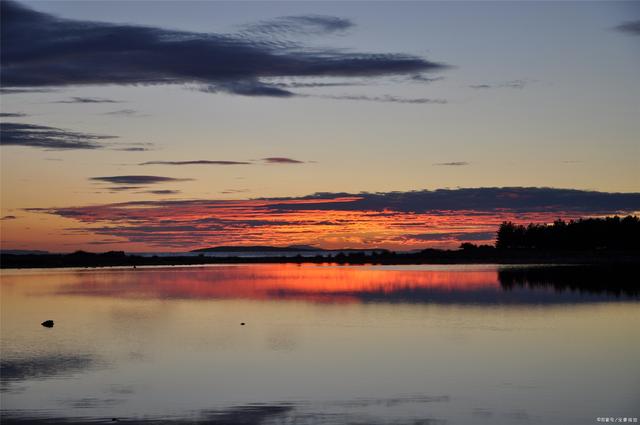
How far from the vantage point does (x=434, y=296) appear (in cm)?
6316

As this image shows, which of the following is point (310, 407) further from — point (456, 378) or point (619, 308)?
point (619, 308)

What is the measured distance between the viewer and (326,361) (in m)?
31.2

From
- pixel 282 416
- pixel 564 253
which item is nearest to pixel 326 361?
pixel 282 416

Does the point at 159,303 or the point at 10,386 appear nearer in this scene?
the point at 10,386

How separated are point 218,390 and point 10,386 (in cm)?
708

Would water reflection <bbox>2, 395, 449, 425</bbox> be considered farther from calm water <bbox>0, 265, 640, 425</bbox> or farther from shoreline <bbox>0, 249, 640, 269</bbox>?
shoreline <bbox>0, 249, 640, 269</bbox>

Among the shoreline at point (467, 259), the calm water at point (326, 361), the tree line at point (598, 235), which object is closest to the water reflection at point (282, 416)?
the calm water at point (326, 361)

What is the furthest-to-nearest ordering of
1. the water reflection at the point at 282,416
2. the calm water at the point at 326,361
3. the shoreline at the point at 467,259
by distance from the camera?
the shoreline at the point at 467,259
the calm water at the point at 326,361
the water reflection at the point at 282,416

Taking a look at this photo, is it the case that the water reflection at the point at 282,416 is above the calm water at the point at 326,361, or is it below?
above

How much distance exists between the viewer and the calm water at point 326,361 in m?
22.5

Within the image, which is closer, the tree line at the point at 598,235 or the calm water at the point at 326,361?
the calm water at the point at 326,361

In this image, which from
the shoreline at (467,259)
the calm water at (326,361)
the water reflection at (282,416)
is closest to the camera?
the water reflection at (282,416)

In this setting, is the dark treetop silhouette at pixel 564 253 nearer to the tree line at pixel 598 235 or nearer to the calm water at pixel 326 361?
the tree line at pixel 598 235

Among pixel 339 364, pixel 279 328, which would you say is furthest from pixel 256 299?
pixel 339 364
